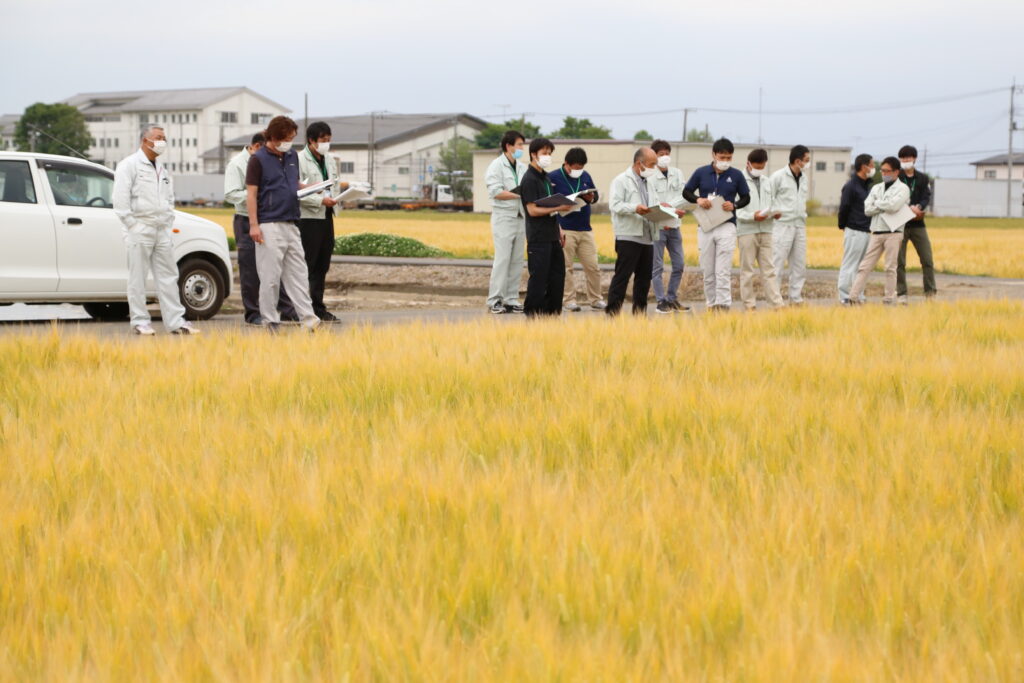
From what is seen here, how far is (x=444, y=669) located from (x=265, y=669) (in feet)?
1.17

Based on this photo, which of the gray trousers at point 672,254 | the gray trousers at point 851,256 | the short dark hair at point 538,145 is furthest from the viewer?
the gray trousers at point 851,256

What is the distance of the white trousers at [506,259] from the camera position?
13.9 metres

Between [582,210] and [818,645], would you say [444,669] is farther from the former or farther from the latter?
[582,210]

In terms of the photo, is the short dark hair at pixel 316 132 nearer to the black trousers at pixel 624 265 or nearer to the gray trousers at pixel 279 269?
→ the gray trousers at pixel 279 269

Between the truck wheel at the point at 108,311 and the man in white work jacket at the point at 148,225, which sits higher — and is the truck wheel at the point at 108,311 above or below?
below

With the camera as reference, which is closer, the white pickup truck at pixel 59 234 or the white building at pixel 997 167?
the white pickup truck at pixel 59 234

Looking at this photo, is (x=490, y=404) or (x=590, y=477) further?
(x=490, y=404)

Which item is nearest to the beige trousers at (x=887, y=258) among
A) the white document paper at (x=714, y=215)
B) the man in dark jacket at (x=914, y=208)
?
the man in dark jacket at (x=914, y=208)

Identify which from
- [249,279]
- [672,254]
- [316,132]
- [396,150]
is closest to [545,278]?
[316,132]

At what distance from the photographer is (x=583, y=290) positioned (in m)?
19.7

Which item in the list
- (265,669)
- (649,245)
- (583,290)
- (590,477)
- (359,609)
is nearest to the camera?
(265,669)

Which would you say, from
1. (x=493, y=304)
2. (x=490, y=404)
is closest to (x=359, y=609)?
(x=490, y=404)

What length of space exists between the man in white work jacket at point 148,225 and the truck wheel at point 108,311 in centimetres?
232

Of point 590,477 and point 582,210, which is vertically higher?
point 582,210
